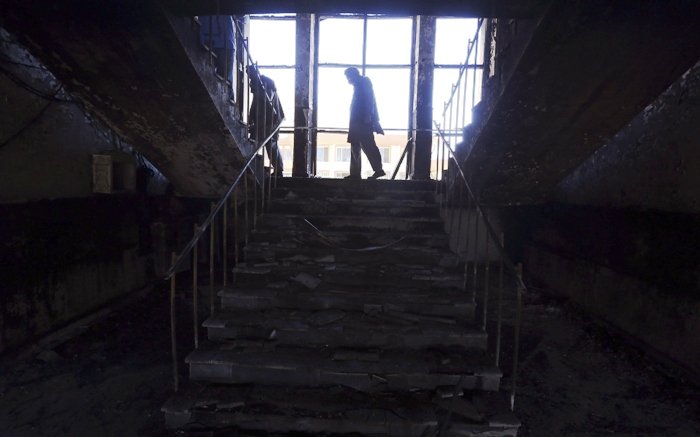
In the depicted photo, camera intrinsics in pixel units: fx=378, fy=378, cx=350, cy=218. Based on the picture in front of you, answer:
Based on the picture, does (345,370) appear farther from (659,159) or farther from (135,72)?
(659,159)

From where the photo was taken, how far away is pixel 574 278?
548cm

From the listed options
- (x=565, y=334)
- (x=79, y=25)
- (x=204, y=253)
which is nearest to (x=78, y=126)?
(x=79, y=25)

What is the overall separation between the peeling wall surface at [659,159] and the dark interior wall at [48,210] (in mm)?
6339

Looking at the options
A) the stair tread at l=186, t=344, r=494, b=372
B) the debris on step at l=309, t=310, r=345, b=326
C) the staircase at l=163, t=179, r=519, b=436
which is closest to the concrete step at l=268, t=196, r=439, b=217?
the staircase at l=163, t=179, r=519, b=436

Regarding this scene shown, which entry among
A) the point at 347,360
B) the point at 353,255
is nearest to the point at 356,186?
the point at 353,255

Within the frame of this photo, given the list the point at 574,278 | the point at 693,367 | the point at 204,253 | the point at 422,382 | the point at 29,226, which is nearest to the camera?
the point at 422,382

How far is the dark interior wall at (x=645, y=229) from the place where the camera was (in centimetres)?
358

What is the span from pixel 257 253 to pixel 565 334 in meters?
3.84

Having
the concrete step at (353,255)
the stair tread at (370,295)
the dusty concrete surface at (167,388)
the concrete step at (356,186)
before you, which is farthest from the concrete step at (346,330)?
the concrete step at (356,186)

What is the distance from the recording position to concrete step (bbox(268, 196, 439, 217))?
5.18 m

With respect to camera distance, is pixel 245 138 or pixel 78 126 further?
pixel 245 138

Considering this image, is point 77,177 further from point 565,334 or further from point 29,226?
point 565,334

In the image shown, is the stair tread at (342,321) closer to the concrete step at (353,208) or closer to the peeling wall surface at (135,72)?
the concrete step at (353,208)

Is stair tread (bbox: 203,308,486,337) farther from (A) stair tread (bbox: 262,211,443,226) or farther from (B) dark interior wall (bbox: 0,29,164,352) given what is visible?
(B) dark interior wall (bbox: 0,29,164,352)
